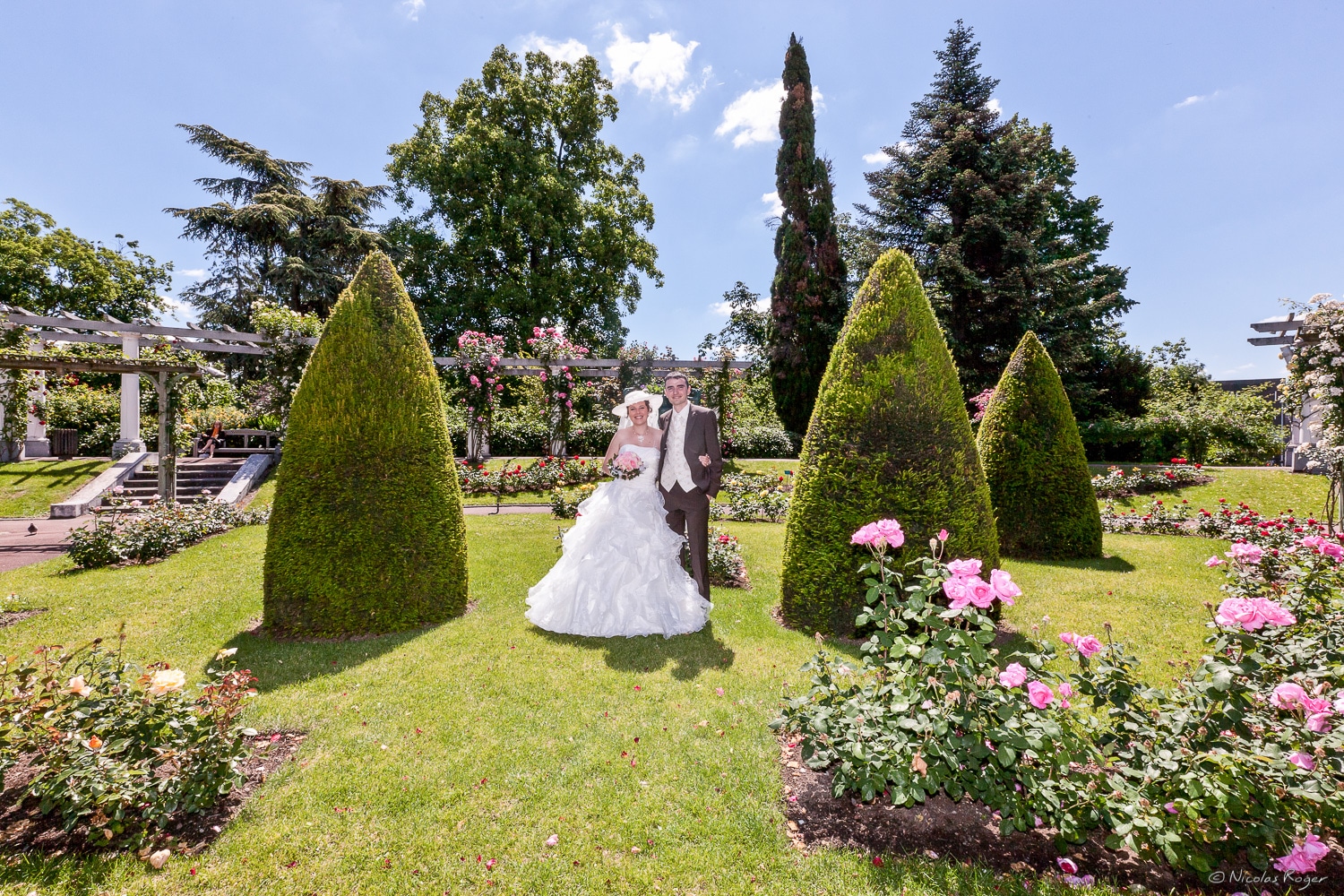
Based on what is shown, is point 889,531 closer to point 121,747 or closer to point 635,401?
point 635,401

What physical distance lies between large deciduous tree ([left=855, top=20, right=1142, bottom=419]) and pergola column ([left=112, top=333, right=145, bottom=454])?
23.3 meters

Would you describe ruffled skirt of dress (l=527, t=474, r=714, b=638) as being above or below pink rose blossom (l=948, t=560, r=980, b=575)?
below

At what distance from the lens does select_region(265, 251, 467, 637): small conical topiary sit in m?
5.09

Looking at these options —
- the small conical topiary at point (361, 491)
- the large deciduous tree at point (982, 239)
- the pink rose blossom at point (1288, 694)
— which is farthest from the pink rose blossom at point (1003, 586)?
the large deciduous tree at point (982, 239)

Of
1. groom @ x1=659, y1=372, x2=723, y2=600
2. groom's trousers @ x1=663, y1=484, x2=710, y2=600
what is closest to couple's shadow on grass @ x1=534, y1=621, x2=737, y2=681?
groom's trousers @ x1=663, y1=484, x2=710, y2=600

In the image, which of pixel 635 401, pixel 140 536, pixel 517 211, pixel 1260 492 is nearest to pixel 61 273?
pixel 517 211

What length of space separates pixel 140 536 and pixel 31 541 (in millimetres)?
A: 3542

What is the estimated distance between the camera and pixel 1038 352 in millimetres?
8375

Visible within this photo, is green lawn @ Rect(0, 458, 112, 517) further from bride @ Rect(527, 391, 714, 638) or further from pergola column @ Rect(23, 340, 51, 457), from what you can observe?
bride @ Rect(527, 391, 714, 638)

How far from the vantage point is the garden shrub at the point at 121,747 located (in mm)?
2537

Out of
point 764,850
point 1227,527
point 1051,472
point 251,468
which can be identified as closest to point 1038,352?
point 1051,472

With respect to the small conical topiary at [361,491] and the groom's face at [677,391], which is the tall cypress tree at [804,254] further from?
the small conical topiary at [361,491]

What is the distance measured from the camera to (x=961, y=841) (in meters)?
2.67

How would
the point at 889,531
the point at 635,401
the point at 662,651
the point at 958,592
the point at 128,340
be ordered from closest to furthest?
the point at 958,592
the point at 889,531
the point at 662,651
the point at 635,401
the point at 128,340
